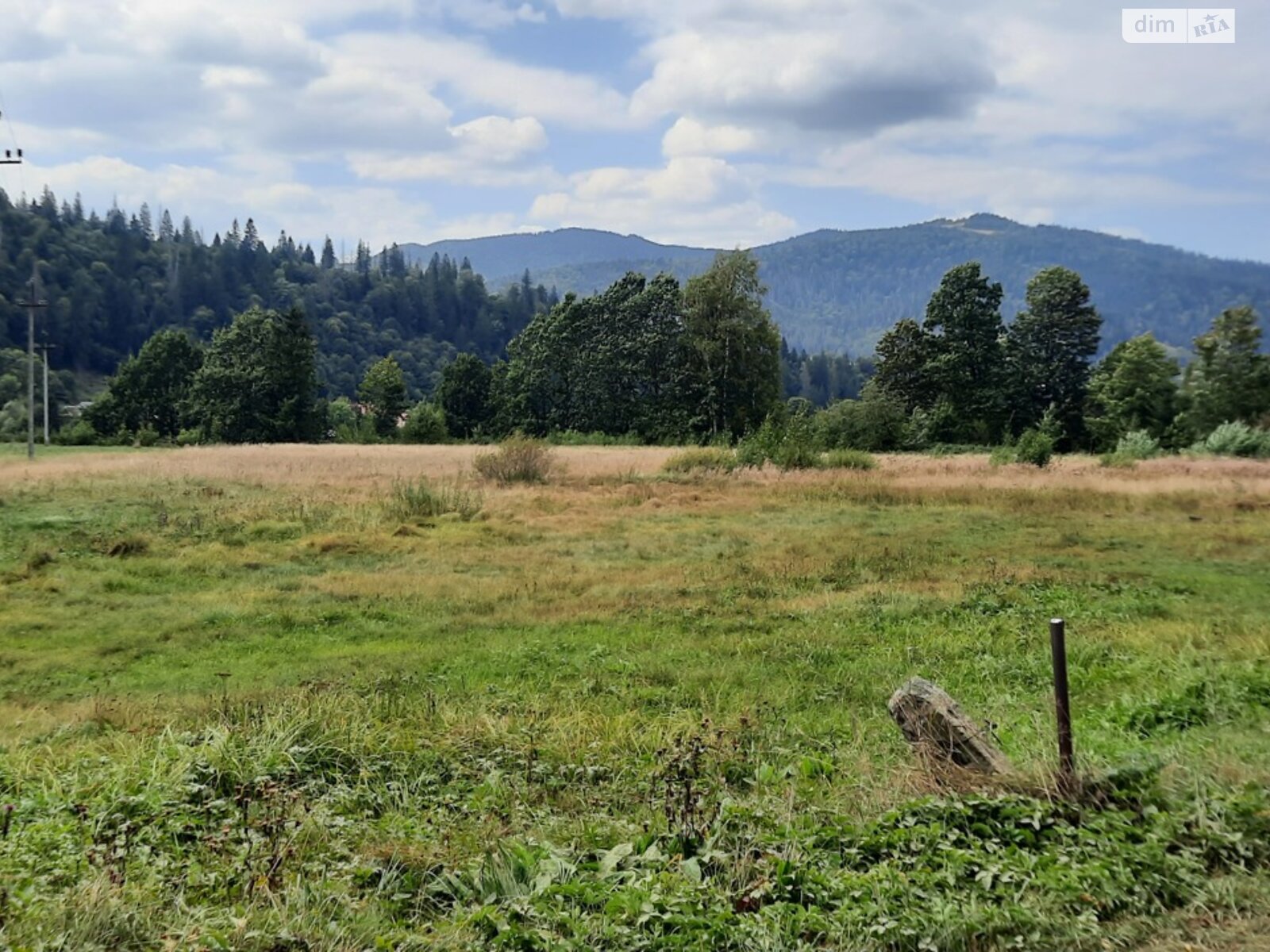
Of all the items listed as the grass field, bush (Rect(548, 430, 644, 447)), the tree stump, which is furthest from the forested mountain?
the tree stump

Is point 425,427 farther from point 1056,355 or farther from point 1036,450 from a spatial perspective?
point 1056,355

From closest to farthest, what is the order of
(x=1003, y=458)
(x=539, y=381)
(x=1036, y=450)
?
(x=1036, y=450) → (x=1003, y=458) → (x=539, y=381)

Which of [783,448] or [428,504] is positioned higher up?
[783,448]

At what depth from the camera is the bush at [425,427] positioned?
65.1 metres

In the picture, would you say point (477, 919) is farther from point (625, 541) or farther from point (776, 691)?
point (625, 541)

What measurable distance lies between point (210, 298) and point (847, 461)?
12726 centimetres

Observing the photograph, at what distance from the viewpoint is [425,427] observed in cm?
6519

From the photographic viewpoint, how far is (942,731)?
5.07 meters

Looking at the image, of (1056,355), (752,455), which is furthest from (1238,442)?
(752,455)

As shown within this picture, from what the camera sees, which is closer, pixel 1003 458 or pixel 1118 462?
pixel 1118 462

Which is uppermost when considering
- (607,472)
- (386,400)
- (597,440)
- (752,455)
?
(386,400)

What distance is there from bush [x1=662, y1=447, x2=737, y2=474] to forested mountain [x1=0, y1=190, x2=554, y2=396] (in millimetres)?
75810

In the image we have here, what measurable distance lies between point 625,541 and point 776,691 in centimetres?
1025

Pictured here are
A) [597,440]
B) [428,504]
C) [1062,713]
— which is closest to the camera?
[1062,713]
